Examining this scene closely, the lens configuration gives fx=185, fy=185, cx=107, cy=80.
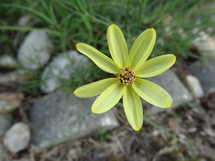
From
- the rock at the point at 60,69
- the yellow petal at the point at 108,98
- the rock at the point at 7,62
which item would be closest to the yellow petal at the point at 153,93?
the yellow petal at the point at 108,98

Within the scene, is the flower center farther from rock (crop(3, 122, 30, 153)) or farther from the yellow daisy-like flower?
rock (crop(3, 122, 30, 153))

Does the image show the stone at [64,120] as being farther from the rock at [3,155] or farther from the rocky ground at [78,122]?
the rock at [3,155]

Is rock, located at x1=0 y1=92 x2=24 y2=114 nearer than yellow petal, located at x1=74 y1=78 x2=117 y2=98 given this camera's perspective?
No

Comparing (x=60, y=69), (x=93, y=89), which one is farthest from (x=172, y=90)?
(x=60, y=69)

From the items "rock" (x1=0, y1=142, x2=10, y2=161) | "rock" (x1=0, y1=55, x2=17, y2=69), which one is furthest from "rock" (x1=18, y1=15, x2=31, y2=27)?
"rock" (x1=0, y1=142, x2=10, y2=161)

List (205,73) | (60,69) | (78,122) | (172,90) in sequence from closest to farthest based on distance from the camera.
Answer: (78,122), (172,90), (60,69), (205,73)

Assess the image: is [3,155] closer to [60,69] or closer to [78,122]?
[78,122]
